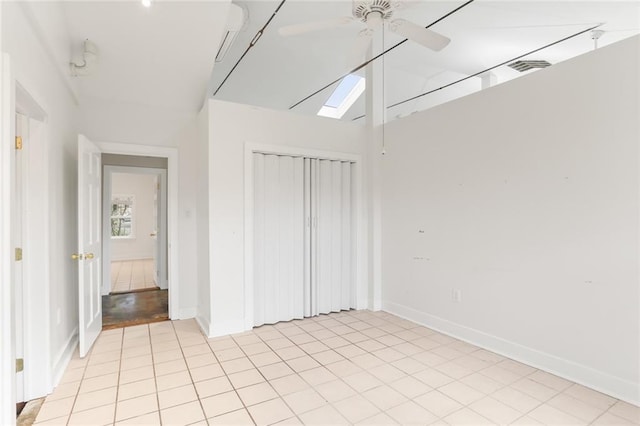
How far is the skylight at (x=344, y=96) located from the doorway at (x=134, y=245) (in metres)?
3.55

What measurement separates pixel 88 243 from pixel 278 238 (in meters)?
1.87

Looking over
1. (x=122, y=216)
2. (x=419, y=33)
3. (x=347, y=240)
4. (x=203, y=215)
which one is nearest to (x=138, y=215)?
(x=122, y=216)

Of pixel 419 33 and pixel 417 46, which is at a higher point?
pixel 417 46

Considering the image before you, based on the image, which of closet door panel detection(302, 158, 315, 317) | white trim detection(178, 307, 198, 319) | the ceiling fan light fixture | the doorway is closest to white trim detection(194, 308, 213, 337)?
white trim detection(178, 307, 198, 319)

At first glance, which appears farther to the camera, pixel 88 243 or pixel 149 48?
pixel 149 48

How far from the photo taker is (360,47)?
9.13 ft

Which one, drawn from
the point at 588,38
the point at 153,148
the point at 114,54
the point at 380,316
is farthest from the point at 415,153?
the point at 114,54

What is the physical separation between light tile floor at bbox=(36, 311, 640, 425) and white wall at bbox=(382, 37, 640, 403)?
303mm

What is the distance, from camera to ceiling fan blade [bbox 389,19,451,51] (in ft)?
7.83

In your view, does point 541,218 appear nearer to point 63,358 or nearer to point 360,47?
point 360,47

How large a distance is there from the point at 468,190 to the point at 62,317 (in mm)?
3913

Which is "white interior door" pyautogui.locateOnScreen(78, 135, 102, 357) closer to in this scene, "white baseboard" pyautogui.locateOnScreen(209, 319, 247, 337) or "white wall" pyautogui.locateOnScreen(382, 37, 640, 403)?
"white baseboard" pyautogui.locateOnScreen(209, 319, 247, 337)

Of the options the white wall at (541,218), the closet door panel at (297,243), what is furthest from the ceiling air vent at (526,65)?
the closet door panel at (297,243)

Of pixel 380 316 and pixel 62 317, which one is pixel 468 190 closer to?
pixel 380 316
